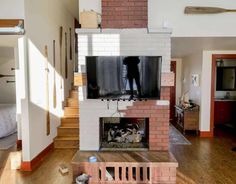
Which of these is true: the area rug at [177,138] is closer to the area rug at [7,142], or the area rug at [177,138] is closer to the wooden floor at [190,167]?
the wooden floor at [190,167]

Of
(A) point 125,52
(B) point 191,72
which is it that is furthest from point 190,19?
(B) point 191,72

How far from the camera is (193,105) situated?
6.11 meters

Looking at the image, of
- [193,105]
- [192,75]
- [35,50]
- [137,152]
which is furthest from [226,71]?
[35,50]

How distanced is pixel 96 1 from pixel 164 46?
1.26m

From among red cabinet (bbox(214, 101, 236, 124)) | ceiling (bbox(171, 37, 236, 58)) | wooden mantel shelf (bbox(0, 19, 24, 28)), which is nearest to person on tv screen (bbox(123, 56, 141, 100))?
ceiling (bbox(171, 37, 236, 58))

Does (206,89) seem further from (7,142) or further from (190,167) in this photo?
(7,142)

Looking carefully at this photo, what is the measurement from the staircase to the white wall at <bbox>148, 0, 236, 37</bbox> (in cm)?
290

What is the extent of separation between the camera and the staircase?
4906mm

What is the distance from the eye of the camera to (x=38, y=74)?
421cm

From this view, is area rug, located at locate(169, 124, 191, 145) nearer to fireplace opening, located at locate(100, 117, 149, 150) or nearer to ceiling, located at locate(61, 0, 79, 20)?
fireplace opening, located at locate(100, 117, 149, 150)

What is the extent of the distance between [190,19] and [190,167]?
7.87 ft

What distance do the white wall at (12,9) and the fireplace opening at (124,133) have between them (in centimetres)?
210

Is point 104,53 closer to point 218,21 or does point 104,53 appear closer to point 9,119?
point 218,21

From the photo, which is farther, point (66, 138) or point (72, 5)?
point (72, 5)
